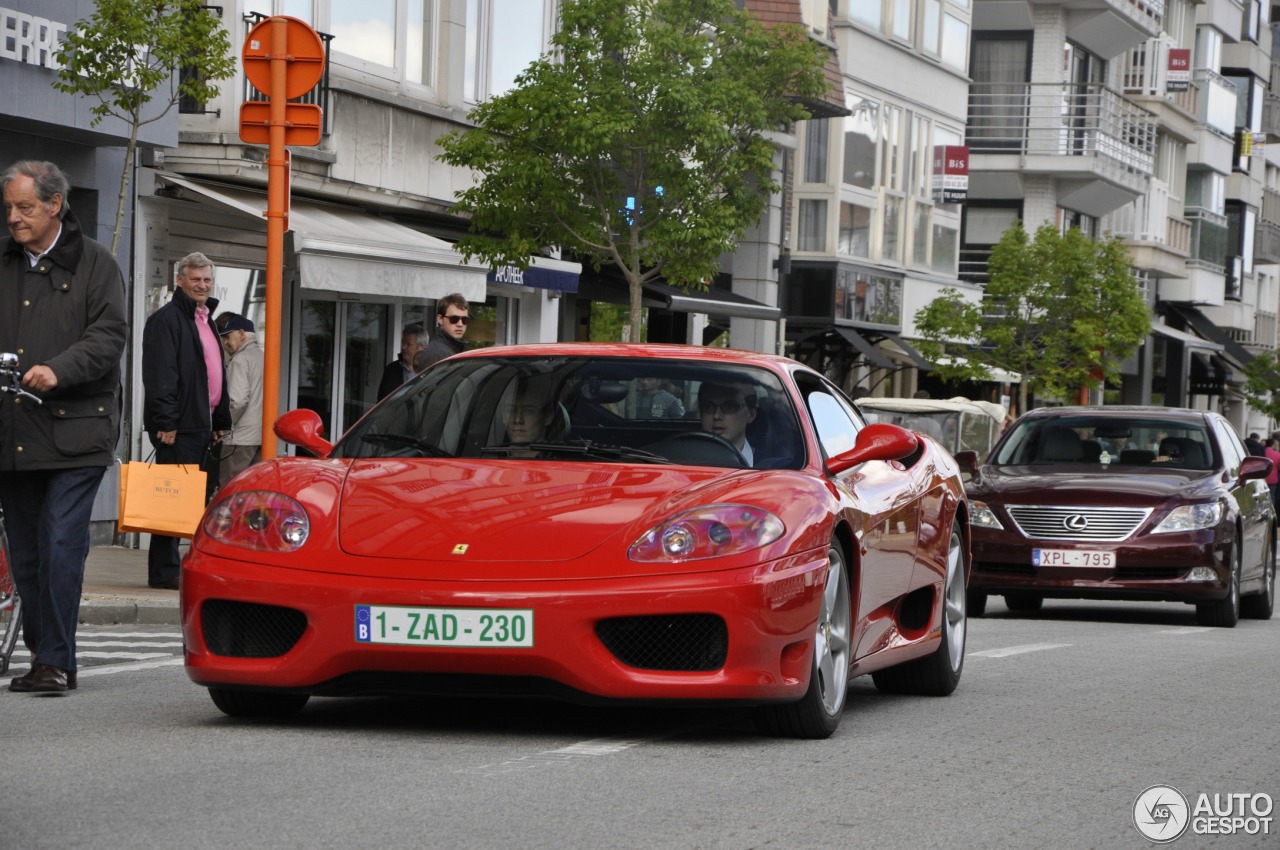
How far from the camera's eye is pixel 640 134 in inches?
875

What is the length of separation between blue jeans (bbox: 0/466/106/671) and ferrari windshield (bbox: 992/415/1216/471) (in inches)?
397

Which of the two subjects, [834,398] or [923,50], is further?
[923,50]

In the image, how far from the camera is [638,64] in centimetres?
2183

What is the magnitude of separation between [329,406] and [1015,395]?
3053 cm

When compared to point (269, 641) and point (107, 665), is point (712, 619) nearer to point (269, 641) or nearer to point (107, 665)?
point (269, 641)

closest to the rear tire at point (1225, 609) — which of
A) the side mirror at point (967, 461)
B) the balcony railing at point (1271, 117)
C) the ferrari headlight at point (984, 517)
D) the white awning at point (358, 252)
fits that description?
the ferrari headlight at point (984, 517)

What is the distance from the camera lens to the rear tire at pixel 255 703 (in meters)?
7.73

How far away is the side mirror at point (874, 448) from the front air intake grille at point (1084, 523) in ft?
26.3

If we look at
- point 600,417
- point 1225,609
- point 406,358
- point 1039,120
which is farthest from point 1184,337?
point 600,417

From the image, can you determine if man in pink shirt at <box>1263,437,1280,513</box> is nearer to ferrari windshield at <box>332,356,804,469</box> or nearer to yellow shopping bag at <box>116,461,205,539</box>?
yellow shopping bag at <box>116,461,205,539</box>

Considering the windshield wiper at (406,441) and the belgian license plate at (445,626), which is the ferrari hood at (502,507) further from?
the windshield wiper at (406,441)

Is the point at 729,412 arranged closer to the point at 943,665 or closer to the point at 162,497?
the point at 943,665

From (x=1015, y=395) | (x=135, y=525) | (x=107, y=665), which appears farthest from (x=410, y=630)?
(x=1015, y=395)

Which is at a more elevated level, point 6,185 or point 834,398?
point 6,185
